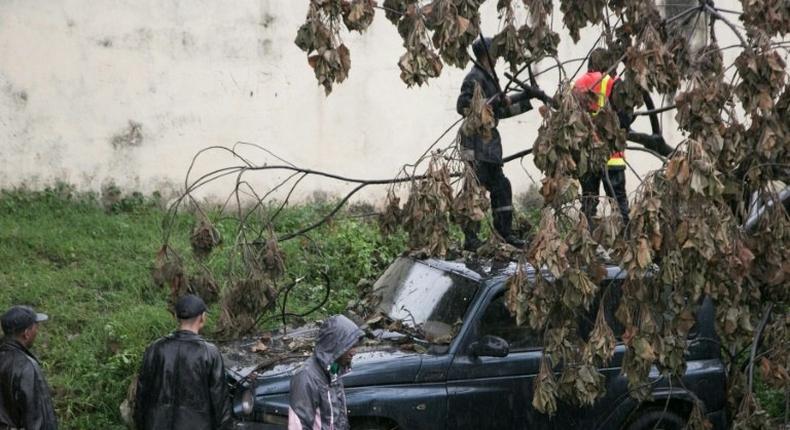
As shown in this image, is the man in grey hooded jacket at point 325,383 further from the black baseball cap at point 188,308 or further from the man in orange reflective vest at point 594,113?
the man in orange reflective vest at point 594,113

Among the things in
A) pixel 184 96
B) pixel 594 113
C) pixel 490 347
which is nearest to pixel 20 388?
pixel 490 347

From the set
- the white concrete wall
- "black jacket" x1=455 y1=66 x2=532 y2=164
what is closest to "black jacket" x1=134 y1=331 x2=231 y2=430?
"black jacket" x1=455 y1=66 x2=532 y2=164

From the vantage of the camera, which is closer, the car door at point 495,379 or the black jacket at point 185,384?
the black jacket at point 185,384

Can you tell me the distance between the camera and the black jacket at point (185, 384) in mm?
6590

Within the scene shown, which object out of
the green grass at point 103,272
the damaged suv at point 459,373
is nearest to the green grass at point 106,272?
the green grass at point 103,272

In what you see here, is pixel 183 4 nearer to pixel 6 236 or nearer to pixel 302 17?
pixel 302 17

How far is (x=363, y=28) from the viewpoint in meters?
6.66

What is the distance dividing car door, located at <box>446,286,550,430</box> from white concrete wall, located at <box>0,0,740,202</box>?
573cm

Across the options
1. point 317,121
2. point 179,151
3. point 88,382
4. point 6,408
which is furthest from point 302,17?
point 6,408

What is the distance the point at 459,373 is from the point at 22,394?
2.79 metres

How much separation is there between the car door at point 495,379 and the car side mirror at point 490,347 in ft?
0.27

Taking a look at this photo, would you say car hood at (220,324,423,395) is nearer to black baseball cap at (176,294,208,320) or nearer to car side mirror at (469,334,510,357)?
car side mirror at (469,334,510,357)

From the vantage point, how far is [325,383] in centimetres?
584

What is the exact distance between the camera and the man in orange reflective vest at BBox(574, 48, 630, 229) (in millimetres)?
6797
